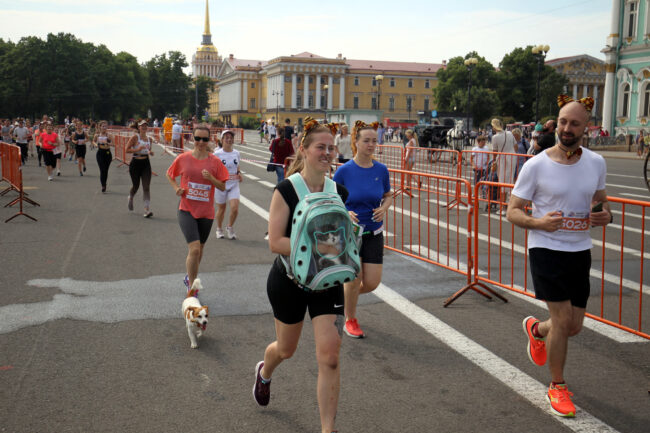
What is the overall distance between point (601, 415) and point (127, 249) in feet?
24.3

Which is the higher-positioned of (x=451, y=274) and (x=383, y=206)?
(x=383, y=206)

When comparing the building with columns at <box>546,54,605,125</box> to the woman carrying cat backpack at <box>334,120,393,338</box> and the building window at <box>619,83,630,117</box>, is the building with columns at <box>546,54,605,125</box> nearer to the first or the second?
the building window at <box>619,83,630,117</box>

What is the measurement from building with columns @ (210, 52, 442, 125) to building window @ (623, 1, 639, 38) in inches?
2907

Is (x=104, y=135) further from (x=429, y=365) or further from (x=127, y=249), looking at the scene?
(x=429, y=365)

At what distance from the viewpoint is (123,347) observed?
5449mm

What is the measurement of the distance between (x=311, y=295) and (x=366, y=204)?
2.21 metres

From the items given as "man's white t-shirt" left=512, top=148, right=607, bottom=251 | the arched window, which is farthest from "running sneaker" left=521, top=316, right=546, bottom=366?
the arched window

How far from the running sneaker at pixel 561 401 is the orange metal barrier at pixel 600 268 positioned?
1.41 m

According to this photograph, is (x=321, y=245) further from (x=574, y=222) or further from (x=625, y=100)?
(x=625, y=100)

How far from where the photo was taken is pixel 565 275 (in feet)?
13.5

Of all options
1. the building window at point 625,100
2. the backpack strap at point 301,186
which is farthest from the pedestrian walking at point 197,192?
the building window at point 625,100

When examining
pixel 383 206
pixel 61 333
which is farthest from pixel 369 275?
pixel 61 333

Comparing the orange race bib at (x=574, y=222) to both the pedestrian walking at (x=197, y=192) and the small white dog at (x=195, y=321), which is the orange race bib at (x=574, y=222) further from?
the pedestrian walking at (x=197, y=192)

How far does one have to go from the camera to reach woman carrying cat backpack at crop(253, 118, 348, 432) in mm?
3441
